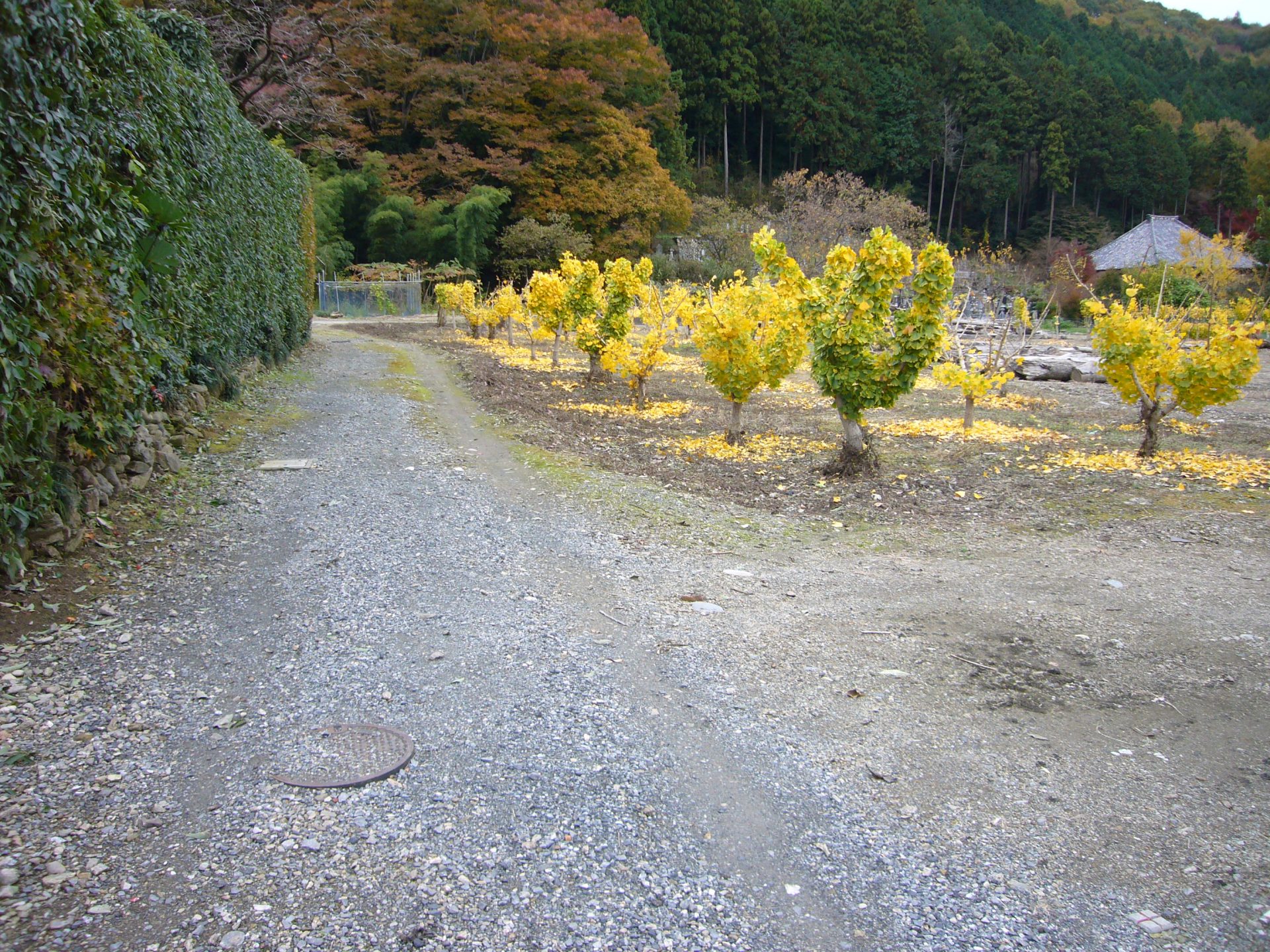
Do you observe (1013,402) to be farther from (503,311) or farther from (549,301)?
(503,311)

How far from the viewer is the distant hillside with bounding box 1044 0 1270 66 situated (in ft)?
255

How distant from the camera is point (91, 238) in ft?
14.2

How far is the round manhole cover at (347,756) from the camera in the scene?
2822mm

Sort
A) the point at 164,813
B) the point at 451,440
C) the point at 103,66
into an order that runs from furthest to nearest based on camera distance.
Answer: the point at 451,440
the point at 103,66
the point at 164,813

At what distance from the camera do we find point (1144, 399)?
892cm

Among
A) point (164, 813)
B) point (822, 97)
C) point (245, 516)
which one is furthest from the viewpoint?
point (822, 97)

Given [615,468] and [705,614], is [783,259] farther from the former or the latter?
[705,614]

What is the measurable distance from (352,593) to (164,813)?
191cm

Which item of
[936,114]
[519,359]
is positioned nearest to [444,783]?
[519,359]

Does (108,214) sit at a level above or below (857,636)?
above

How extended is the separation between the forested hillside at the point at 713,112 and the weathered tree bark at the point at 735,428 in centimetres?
1241

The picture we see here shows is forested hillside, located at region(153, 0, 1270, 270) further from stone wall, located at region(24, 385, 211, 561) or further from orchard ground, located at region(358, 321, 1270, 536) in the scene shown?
stone wall, located at region(24, 385, 211, 561)

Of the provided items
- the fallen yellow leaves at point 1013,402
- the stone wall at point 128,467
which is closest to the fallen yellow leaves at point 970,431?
the fallen yellow leaves at point 1013,402

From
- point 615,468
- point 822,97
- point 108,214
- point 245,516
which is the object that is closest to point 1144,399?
point 615,468
